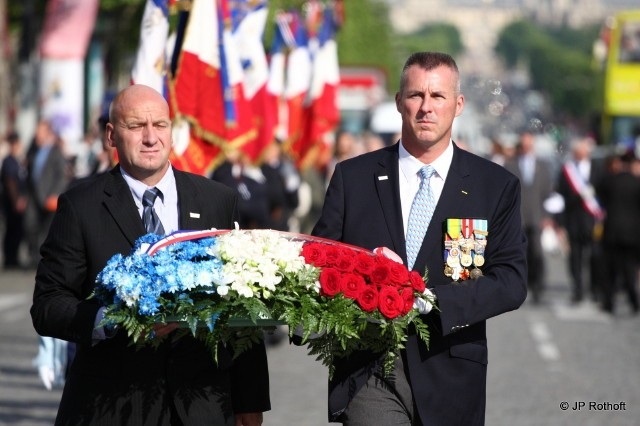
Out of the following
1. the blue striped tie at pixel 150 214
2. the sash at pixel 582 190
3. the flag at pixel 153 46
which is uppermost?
the flag at pixel 153 46

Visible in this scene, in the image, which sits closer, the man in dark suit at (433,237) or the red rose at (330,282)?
the red rose at (330,282)

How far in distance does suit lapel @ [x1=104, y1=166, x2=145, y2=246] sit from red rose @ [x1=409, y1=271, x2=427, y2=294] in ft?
3.02

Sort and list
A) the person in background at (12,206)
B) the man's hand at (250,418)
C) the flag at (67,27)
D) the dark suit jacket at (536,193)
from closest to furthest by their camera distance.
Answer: the man's hand at (250,418), the dark suit jacket at (536,193), the person in background at (12,206), the flag at (67,27)

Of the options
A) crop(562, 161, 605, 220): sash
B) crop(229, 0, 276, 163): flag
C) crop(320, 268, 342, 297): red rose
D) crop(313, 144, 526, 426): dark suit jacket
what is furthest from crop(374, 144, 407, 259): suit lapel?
crop(562, 161, 605, 220): sash

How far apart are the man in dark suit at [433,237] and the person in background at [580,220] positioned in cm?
1478

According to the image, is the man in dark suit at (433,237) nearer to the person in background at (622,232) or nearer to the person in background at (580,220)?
the person in background at (622,232)

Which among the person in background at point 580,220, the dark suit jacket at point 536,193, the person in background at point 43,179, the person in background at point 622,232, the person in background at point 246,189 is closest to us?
the person in background at point 246,189

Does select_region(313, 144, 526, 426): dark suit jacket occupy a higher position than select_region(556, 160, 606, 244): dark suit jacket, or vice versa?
select_region(313, 144, 526, 426): dark suit jacket

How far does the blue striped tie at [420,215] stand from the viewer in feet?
18.2

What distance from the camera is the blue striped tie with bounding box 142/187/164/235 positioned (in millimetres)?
5348

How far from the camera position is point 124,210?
530 centimetres

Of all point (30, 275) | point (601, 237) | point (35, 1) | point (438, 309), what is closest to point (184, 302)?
point (438, 309)

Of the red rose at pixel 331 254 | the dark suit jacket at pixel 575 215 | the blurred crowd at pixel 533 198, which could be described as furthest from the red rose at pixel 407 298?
the dark suit jacket at pixel 575 215

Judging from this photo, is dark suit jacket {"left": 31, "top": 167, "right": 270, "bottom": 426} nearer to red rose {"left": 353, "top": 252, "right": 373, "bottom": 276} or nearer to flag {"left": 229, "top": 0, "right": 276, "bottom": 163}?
red rose {"left": 353, "top": 252, "right": 373, "bottom": 276}
